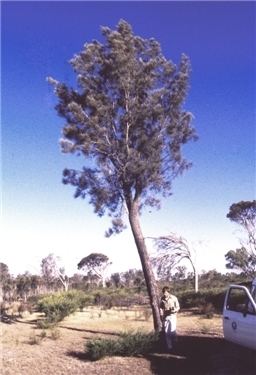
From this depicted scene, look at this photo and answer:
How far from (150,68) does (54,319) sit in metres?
11.3

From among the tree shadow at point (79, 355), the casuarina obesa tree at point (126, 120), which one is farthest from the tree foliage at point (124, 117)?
the tree shadow at point (79, 355)

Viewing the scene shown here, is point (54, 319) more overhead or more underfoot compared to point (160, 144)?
more underfoot

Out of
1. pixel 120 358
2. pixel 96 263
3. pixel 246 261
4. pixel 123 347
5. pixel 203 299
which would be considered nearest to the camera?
pixel 120 358

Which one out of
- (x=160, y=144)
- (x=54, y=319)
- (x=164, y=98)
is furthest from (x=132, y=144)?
(x=54, y=319)

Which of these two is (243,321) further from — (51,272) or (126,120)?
(51,272)

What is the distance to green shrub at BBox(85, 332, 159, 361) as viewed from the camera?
11.1 metres

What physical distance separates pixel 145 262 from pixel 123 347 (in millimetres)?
4344

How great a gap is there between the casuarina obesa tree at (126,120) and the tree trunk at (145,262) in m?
0.03

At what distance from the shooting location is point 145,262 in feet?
50.3

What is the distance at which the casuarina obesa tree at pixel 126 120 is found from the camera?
15711 mm

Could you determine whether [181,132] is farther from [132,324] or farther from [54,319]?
[54,319]

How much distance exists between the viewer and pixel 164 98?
1667 cm

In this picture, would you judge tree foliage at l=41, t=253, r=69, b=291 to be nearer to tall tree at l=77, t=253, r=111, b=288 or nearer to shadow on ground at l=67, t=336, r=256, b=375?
tall tree at l=77, t=253, r=111, b=288

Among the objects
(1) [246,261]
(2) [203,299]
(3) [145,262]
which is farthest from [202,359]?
(1) [246,261]
